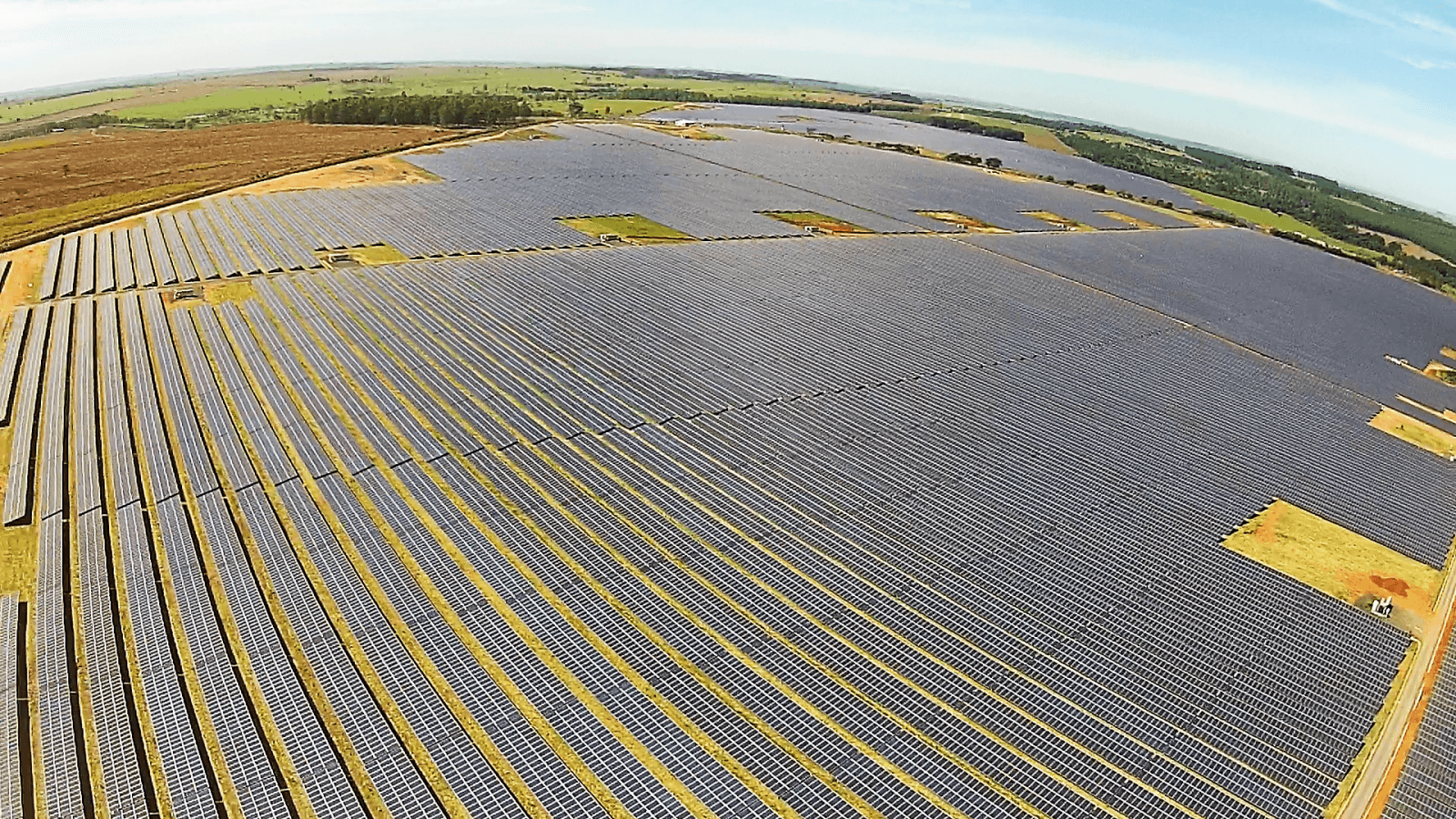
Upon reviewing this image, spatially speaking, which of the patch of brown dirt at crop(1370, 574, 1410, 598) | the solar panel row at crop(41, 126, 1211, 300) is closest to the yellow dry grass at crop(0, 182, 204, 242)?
the solar panel row at crop(41, 126, 1211, 300)

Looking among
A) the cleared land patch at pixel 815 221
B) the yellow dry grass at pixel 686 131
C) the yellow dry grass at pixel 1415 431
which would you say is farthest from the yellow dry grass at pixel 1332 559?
the yellow dry grass at pixel 686 131

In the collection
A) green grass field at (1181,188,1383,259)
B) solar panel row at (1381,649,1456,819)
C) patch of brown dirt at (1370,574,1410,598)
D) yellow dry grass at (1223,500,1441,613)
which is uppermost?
green grass field at (1181,188,1383,259)

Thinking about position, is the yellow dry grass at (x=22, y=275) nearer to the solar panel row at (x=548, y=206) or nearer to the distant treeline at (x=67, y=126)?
the solar panel row at (x=548, y=206)

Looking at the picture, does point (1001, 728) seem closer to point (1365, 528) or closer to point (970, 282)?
point (1365, 528)

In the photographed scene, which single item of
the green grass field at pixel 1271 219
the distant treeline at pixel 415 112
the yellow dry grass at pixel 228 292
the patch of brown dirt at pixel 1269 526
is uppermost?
the distant treeline at pixel 415 112

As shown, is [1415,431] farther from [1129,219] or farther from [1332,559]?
[1129,219]

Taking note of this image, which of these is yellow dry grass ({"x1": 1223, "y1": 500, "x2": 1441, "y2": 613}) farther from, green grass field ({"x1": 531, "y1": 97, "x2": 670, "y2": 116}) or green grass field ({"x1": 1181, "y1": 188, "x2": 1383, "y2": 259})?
green grass field ({"x1": 531, "y1": 97, "x2": 670, "y2": 116})

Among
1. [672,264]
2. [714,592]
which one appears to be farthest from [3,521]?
[672,264]

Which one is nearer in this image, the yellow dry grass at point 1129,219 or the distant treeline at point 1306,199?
the yellow dry grass at point 1129,219
